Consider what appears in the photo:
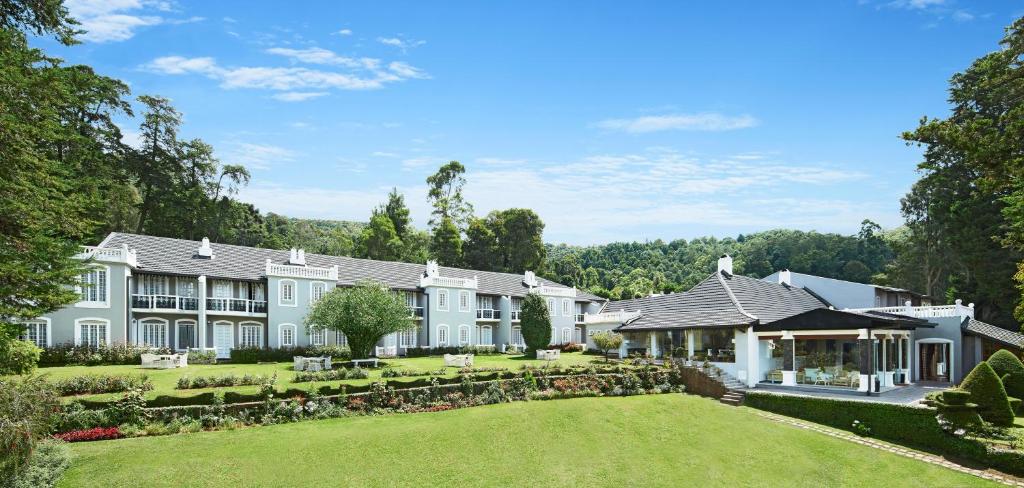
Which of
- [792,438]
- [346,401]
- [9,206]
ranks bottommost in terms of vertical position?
[792,438]

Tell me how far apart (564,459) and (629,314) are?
21.7 m

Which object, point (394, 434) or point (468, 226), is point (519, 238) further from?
point (394, 434)

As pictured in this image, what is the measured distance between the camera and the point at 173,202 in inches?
1823

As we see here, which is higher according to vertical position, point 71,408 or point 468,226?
point 468,226

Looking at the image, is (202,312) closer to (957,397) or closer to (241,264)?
(241,264)

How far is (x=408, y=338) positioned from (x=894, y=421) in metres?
26.6

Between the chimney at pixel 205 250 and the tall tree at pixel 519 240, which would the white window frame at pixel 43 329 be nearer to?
the chimney at pixel 205 250

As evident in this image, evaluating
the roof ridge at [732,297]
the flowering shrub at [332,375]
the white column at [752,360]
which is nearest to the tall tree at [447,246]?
the roof ridge at [732,297]

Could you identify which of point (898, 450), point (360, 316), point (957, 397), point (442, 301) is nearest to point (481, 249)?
point (442, 301)

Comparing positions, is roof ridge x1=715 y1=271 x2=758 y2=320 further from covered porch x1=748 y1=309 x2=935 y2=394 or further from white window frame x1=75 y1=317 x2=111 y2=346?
white window frame x1=75 y1=317 x2=111 y2=346

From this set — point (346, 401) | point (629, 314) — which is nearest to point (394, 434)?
point (346, 401)

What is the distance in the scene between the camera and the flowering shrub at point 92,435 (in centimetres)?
1579

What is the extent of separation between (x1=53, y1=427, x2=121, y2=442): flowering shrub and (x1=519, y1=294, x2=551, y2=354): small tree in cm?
2196

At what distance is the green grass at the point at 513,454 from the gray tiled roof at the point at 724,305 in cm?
906
